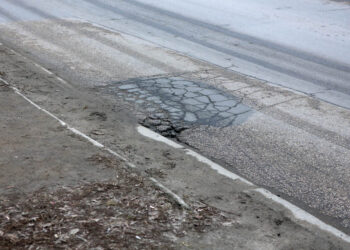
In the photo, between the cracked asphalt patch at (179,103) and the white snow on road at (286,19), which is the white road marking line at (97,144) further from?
the white snow on road at (286,19)

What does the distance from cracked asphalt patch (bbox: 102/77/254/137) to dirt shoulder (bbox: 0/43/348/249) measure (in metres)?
0.81

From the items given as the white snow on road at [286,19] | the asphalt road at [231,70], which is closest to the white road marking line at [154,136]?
the asphalt road at [231,70]

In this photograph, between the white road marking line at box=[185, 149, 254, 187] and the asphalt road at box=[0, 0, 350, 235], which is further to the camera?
the asphalt road at box=[0, 0, 350, 235]

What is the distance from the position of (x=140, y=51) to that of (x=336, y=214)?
298 inches

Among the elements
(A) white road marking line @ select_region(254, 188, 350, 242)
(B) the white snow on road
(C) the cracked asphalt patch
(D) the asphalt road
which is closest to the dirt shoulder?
(A) white road marking line @ select_region(254, 188, 350, 242)

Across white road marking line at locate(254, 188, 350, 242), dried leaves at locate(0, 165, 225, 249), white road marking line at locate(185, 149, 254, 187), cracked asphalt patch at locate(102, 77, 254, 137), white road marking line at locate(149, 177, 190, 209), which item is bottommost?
dried leaves at locate(0, 165, 225, 249)

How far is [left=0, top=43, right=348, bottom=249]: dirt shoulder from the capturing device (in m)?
5.24

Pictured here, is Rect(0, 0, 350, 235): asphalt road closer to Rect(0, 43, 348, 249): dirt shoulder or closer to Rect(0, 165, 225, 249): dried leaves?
Rect(0, 43, 348, 249): dirt shoulder

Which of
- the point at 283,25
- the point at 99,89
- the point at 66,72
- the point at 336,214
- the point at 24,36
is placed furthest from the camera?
the point at 283,25

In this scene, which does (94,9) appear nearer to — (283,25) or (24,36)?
(24,36)

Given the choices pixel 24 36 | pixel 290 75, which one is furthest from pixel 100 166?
pixel 24 36

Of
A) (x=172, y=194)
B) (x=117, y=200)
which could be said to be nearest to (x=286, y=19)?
(x=172, y=194)

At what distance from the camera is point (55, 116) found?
8430 mm

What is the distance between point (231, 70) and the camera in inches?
449
